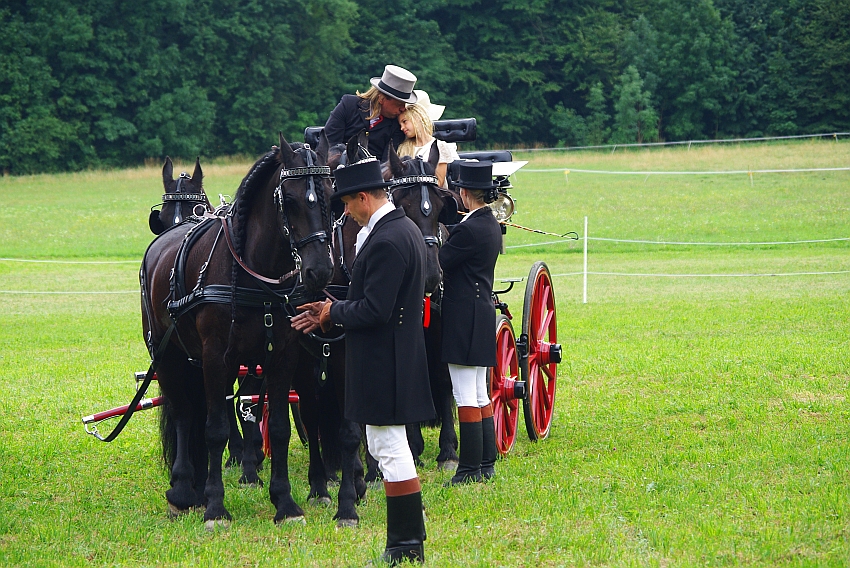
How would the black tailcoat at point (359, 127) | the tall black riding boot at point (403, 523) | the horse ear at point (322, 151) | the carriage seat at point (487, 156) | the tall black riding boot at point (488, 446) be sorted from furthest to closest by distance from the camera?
the carriage seat at point (487, 156) → the black tailcoat at point (359, 127) → the tall black riding boot at point (488, 446) → the horse ear at point (322, 151) → the tall black riding boot at point (403, 523)

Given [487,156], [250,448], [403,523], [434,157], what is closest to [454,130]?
[487,156]

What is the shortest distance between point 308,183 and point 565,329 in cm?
836

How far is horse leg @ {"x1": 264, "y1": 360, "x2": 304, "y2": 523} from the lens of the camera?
5359mm

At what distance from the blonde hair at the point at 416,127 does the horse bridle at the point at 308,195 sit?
1.88 m

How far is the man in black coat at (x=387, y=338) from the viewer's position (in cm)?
434

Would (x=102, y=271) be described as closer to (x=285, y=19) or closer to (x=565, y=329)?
(x=565, y=329)

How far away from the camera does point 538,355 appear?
24.6 ft

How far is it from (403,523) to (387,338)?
88 cm

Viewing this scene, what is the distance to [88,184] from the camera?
4141cm

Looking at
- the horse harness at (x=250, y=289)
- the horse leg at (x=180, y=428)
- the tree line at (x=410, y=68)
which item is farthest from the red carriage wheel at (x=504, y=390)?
the tree line at (x=410, y=68)

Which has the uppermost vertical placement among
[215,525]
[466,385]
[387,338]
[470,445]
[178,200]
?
[178,200]

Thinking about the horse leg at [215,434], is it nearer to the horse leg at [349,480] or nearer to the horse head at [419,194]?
the horse leg at [349,480]

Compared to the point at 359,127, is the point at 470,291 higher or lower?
lower

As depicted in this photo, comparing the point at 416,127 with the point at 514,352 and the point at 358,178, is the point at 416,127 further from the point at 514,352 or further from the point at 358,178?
the point at 358,178
